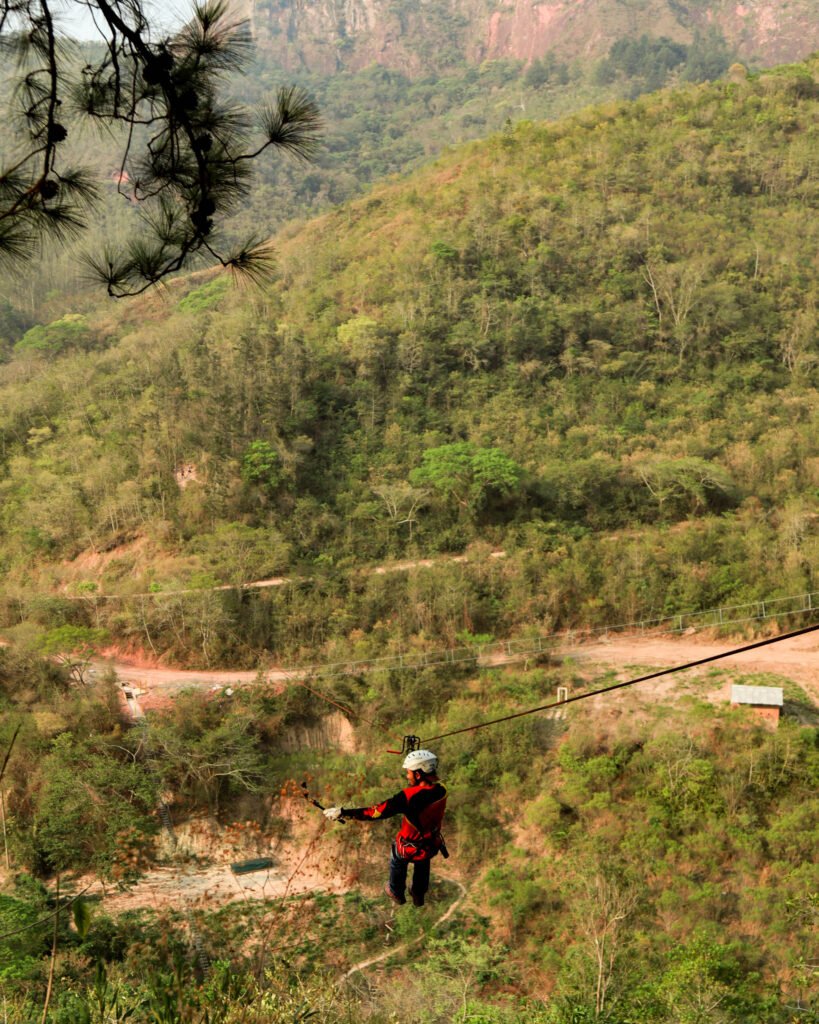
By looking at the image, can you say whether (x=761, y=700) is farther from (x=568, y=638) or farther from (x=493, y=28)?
(x=493, y=28)

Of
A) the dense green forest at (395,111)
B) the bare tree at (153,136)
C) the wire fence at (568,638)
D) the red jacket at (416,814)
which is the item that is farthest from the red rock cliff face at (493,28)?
the red jacket at (416,814)

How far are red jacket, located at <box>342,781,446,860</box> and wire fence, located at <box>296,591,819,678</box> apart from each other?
1306cm

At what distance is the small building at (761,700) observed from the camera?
1680 centimetres

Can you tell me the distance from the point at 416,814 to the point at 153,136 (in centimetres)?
411

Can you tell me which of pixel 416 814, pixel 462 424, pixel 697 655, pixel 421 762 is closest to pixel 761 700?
pixel 697 655

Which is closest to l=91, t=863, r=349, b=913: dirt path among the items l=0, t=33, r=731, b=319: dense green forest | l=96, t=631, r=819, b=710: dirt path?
l=96, t=631, r=819, b=710: dirt path

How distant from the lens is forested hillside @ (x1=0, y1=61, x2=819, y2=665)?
20578 mm

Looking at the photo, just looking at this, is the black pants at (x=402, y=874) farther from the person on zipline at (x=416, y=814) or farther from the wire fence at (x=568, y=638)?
the wire fence at (x=568, y=638)

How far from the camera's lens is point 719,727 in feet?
55.6

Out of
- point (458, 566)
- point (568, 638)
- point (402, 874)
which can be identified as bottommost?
point (568, 638)

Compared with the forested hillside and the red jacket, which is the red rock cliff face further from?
the red jacket

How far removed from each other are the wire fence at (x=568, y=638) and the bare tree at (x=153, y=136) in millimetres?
14385

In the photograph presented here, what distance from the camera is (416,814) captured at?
17.7 feet

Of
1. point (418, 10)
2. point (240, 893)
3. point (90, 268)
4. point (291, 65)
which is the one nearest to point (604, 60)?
point (418, 10)
